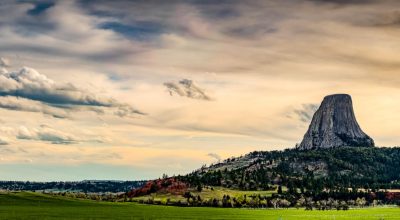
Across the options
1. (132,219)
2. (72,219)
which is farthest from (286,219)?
(72,219)

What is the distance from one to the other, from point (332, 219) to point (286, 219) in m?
16.8

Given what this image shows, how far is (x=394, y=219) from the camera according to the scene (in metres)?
178

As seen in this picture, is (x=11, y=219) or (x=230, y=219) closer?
(x=11, y=219)

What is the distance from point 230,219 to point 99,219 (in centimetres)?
4339

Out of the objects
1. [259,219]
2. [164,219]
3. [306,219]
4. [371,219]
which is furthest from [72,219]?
[371,219]

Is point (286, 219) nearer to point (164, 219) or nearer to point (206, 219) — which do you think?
point (206, 219)

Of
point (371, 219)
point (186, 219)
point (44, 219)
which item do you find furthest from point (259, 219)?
point (44, 219)

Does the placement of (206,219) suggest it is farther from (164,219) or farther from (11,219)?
(11,219)

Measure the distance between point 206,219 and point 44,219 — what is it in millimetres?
52075

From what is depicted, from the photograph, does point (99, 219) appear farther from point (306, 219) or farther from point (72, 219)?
point (306, 219)

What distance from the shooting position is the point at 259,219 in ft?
604

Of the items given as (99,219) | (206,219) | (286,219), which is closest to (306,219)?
(286,219)

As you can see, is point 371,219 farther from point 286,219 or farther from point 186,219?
point 186,219

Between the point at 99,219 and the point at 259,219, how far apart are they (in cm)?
5244
